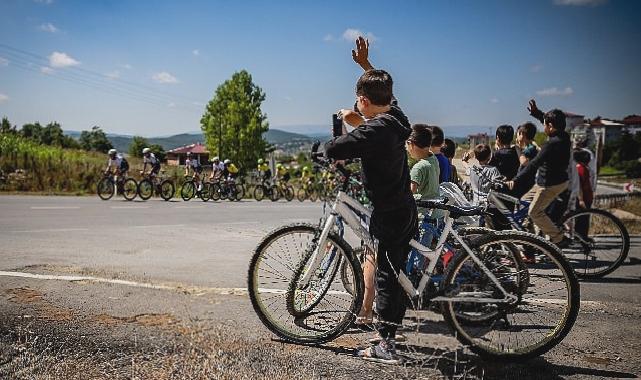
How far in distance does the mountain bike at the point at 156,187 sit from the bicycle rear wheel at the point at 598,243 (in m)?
16.9

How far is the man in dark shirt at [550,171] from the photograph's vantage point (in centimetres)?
640

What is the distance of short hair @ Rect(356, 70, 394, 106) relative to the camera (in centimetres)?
328

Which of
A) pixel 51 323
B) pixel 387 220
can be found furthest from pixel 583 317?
pixel 51 323

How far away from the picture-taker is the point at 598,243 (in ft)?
22.4

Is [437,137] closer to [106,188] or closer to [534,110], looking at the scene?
[534,110]

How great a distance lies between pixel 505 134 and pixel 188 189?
1790 centimetres

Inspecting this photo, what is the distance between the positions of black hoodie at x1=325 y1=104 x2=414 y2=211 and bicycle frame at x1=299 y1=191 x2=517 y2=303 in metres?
0.28

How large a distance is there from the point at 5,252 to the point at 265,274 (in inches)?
190

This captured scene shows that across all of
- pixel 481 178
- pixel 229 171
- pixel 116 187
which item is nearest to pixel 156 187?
pixel 116 187

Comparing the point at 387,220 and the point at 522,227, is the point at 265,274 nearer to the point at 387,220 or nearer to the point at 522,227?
the point at 387,220

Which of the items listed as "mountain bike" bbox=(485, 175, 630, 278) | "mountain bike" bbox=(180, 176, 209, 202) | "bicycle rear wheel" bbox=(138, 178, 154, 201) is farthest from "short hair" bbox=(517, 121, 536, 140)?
"mountain bike" bbox=(180, 176, 209, 202)

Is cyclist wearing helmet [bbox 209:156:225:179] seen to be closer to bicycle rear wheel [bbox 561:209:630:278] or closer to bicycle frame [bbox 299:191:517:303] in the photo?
bicycle rear wheel [bbox 561:209:630:278]

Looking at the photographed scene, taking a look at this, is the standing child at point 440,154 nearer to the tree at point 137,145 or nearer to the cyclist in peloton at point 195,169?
the cyclist in peloton at point 195,169

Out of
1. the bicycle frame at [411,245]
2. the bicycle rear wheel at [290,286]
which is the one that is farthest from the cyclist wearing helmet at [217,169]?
the bicycle frame at [411,245]
